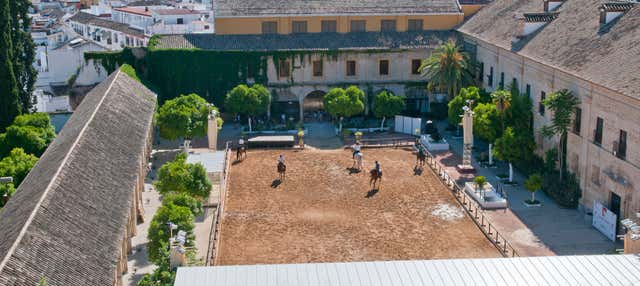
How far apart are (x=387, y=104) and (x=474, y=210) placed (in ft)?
68.9

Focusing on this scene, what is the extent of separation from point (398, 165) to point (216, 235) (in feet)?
59.1

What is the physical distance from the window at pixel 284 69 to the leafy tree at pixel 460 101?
604 inches

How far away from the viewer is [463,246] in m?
39.6

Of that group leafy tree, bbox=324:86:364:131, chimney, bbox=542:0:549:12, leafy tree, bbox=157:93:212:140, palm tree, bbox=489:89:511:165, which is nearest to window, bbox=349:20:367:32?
leafy tree, bbox=324:86:364:131

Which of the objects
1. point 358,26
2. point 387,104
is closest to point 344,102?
point 387,104

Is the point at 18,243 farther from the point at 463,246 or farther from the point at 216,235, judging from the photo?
the point at 463,246

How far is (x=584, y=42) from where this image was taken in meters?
47.7

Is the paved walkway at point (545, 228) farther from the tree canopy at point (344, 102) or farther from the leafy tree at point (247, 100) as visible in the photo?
the leafy tree at point (247, 100)

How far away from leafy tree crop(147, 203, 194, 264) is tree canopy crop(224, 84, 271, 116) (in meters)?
28.4

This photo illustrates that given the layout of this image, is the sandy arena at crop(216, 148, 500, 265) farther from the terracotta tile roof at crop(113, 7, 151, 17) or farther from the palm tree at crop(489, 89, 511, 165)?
the terracotta tile roof at crop(113, 7, 151, 17)

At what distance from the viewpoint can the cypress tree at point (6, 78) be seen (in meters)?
54.8

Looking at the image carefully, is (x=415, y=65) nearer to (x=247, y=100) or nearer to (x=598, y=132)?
(x=247, y=100)

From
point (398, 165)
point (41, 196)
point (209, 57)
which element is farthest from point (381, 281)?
point (209, 57)

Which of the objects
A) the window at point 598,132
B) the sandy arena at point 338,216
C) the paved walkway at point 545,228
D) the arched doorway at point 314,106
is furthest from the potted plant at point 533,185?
the arched doorway at point 314,106
